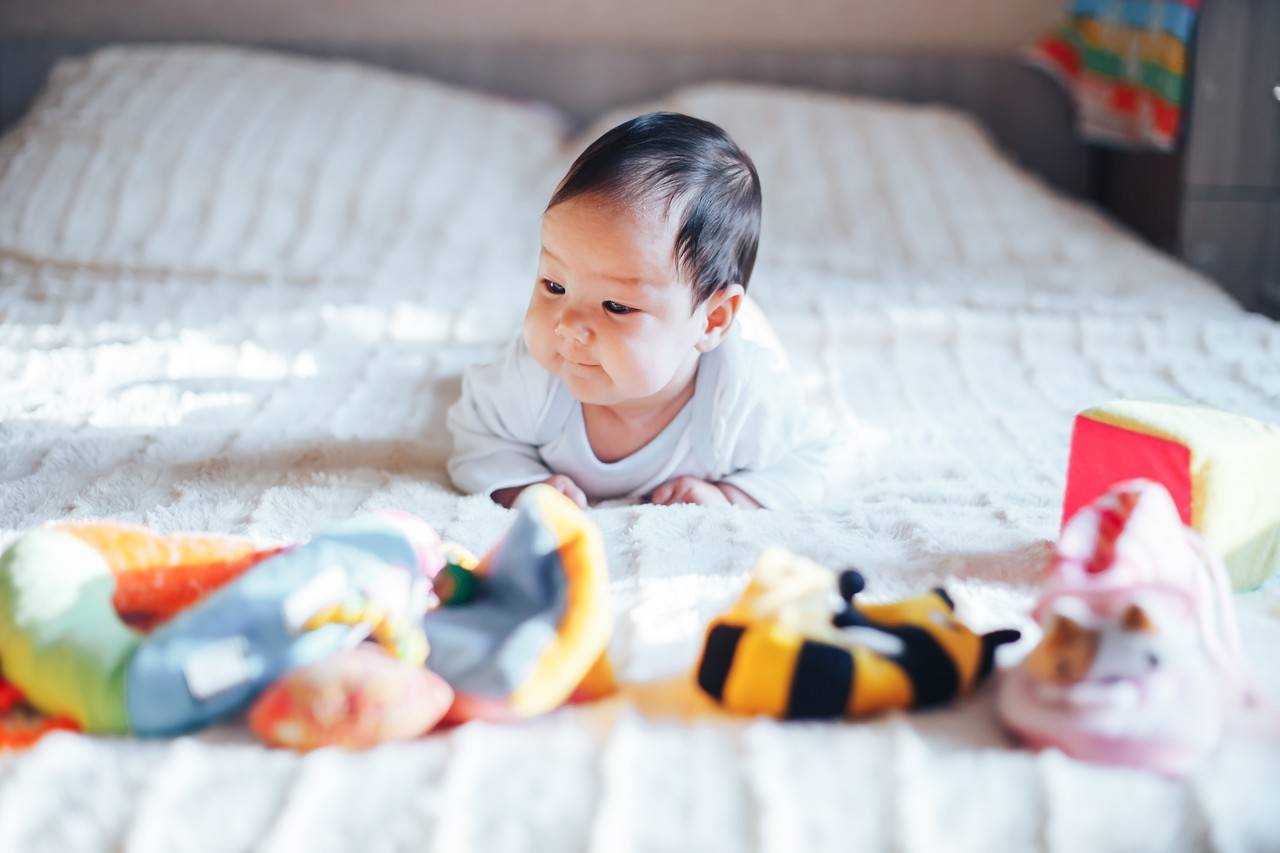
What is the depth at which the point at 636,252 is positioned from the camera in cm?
102

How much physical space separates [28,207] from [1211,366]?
1747mm

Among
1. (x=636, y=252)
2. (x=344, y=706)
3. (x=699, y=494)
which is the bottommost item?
(x=699, y=494)

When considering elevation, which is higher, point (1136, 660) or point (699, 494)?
point (1136, 660)

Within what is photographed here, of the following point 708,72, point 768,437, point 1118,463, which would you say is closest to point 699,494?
point 768,437

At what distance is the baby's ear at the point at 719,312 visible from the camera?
113cm

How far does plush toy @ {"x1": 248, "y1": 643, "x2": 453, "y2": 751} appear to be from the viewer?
2.11ft

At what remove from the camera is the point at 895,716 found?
681 millimetres

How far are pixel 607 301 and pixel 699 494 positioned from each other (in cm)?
23

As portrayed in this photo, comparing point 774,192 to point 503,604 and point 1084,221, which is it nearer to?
point 1084,221

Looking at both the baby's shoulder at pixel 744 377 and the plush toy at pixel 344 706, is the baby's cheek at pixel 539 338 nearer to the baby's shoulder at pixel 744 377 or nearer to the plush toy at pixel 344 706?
the baby's shoulder at pixel 744 377

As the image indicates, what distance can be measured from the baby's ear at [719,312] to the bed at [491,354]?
20 cm

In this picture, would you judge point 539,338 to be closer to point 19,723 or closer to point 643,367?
point 643,367

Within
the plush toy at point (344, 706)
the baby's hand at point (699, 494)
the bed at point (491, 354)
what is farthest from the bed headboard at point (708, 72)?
the plush toy at point (344, 706)

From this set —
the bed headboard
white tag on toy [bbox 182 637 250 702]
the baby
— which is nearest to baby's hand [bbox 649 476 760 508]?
the baby
